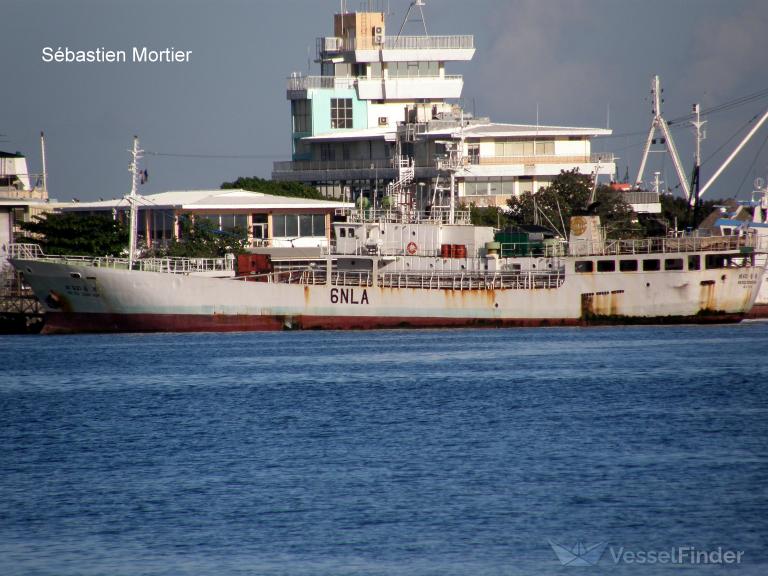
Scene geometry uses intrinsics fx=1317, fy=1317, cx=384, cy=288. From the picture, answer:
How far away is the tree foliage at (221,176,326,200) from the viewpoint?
110438 mm

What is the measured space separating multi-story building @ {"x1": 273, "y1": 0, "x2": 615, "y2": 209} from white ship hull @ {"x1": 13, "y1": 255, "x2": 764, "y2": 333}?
39.7m

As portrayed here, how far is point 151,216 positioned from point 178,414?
59.9 meters

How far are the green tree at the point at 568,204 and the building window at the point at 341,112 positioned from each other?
89.5ft

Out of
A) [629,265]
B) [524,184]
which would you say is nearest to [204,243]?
[629,265]

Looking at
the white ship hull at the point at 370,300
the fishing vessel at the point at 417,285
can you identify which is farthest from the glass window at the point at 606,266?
the white ship hull at the point at 370,300

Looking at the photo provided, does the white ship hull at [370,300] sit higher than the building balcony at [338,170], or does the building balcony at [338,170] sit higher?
the building balcony at [338,170]

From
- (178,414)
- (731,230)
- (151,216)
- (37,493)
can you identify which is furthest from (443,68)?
(37,493)

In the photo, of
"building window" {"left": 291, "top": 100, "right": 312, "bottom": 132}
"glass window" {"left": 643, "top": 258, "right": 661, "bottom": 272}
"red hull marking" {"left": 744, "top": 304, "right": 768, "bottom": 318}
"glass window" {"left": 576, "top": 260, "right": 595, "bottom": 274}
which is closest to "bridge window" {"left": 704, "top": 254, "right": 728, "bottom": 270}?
"glass window" {"left": 643, "top": 258, "right": 661, "bottom": 272}

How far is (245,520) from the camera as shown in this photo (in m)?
25.0

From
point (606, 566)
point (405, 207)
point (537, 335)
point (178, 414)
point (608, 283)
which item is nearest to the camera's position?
point (606, 566)

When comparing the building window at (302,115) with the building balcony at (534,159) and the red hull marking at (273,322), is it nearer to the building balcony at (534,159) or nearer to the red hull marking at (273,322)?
the building balcony at (534,159)

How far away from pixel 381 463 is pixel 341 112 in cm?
9750

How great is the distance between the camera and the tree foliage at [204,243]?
84.2m

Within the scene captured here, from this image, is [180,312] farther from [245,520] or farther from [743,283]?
[245,520]
